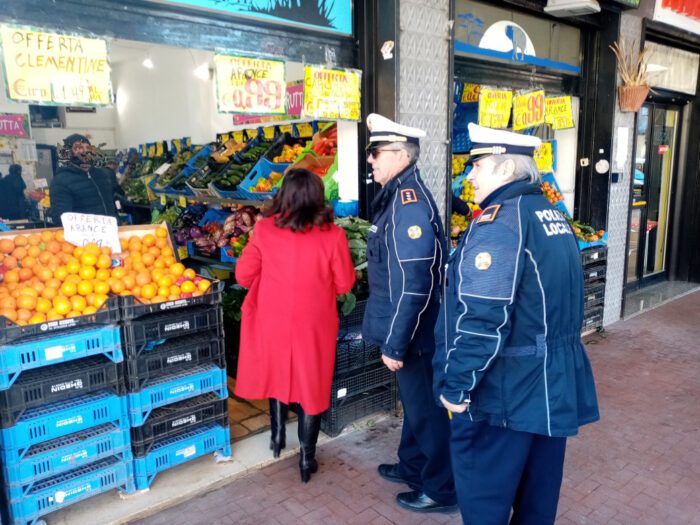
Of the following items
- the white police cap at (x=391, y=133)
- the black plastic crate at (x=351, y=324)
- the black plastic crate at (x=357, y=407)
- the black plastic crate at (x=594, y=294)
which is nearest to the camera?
the white police cap at (x=391, y=133)

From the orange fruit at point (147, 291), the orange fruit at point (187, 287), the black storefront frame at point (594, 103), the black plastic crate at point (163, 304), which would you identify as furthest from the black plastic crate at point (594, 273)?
the orange fruit at point (147, 291)

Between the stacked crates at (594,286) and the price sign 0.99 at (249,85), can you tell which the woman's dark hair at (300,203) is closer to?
the price sign 0.99 at (249,85)

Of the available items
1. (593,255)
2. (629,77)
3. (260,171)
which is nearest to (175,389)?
(260,171)

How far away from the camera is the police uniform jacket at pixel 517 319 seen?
6.93 ft

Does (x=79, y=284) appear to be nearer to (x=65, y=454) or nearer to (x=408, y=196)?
(x=65, y=454)

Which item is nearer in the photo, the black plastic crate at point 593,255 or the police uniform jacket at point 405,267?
the police uniform jacket at point 405,267

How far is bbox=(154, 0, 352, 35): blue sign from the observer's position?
349cm

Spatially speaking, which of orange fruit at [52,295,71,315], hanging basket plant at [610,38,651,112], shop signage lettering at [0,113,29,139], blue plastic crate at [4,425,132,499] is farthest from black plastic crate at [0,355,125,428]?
shop signage lettering at [0,113,29,139]

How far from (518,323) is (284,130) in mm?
5212

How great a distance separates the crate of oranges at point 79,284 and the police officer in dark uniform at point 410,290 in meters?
1.05

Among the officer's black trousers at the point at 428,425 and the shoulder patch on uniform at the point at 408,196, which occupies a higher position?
the shoulder patch on uniform at the point at 408,196

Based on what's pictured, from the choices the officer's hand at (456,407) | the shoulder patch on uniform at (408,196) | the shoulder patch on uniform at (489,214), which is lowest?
the officer's hand at (456,407)

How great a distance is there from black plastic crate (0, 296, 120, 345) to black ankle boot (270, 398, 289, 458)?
1.11 meters

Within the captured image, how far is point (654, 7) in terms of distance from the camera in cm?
655
